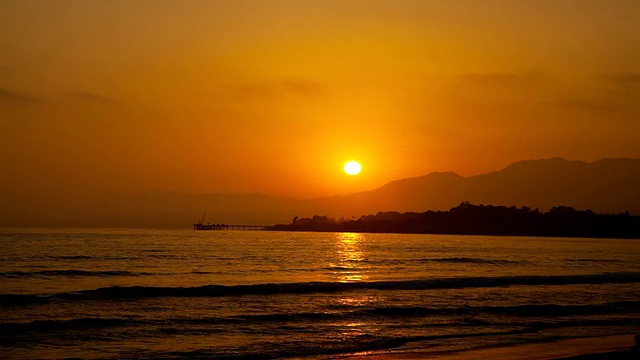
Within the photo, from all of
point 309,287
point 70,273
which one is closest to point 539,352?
point 309,287

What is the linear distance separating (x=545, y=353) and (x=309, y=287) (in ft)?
62.0

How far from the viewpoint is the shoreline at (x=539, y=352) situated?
1828cm

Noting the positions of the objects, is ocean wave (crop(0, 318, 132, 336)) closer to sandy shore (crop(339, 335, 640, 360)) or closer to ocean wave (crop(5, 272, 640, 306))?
ocean wave (crop(5, 272, 640, 306))

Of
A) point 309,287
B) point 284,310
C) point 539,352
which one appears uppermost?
point 309,287

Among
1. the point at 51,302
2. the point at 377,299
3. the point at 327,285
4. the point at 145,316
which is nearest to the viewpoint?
the point at 145,316

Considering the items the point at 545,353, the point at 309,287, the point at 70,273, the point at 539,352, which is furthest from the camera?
the point at 70,273

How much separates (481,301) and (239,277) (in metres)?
17.2

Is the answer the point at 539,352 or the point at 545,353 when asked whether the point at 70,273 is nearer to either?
the point at 539,352

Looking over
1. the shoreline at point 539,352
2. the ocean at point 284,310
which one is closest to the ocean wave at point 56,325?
the ocean at point 284,310

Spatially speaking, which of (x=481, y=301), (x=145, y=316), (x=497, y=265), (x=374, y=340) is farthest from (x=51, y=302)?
(x=497, y=265)

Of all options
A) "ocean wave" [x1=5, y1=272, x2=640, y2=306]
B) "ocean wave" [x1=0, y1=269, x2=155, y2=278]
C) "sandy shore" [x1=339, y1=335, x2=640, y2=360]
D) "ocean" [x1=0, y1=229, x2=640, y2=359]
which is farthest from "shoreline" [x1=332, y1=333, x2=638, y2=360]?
"ocean wave" [x1=0, y1=269, x2=155, y2=278]

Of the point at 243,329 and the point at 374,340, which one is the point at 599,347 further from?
the point at 243,329

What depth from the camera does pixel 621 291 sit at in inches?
1483

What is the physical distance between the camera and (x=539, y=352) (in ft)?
64.1
